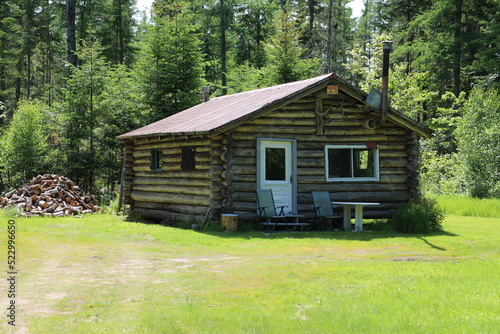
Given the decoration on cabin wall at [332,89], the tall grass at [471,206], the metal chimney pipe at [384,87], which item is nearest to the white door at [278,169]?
the decoration on cabin wall at [332,89]

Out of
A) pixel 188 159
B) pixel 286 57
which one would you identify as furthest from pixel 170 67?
pixel 188 159

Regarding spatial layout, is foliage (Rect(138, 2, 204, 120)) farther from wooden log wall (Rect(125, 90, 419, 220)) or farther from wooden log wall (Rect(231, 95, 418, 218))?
wooden log wall (Rect(231, 95, 418, 218))

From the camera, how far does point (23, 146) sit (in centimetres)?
2273

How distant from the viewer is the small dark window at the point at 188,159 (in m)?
16.0

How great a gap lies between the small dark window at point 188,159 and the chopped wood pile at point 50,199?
5191mm

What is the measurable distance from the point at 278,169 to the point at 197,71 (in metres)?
12.5

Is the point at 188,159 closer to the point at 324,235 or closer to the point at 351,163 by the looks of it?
the point at 324,235

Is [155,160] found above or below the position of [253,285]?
above

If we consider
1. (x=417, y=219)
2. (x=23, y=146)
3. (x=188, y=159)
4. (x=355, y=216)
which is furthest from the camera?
(x=23, y=146)

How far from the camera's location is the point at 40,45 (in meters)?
36.7

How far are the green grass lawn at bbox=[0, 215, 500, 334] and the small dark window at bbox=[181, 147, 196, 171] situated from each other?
11.0 ft

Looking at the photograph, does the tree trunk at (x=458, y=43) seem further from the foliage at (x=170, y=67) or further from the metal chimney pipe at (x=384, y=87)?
the metal chimney pipe at (x=384, y=87)

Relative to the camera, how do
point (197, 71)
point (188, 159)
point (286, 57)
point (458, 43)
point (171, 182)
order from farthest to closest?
point (458, 43), point (286, 57), point (197, 71), point (171, 182), point (188, 159)

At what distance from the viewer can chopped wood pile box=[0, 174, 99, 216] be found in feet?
60.2
